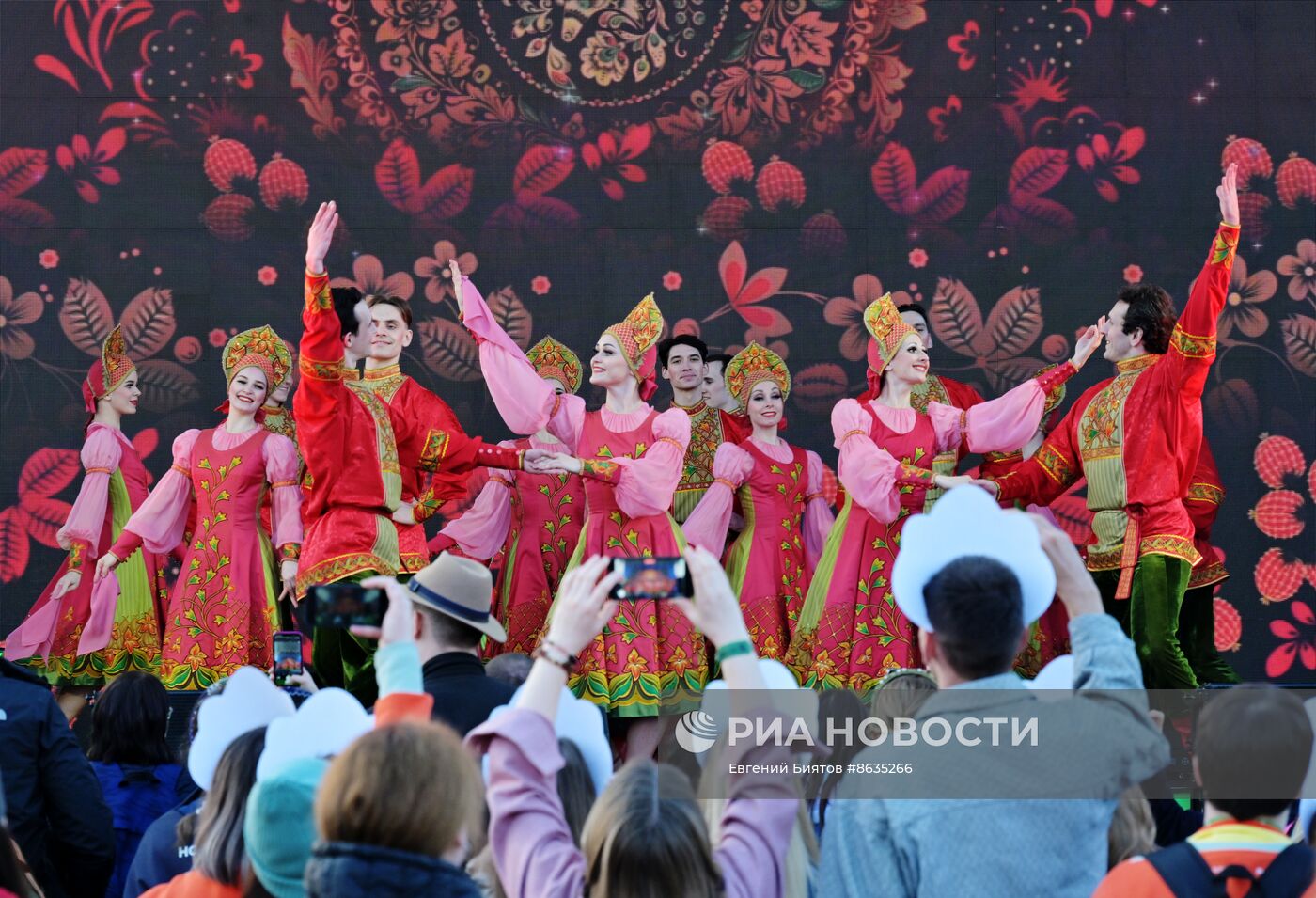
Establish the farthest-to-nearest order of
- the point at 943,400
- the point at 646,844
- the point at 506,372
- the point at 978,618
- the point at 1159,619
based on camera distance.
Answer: the point at 943,400
the point at 506,372
the point at 1159,619
the point at 978,618
the point at 646,844

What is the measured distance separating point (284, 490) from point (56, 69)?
272cm

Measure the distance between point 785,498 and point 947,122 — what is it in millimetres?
2165

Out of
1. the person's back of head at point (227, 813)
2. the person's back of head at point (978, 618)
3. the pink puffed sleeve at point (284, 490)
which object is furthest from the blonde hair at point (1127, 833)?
the pink puffed sleeve at point (284, 490)

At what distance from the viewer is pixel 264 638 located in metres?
6.31

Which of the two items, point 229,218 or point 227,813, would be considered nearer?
point 227,813

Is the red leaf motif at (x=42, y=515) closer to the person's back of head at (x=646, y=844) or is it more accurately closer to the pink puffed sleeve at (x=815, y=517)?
the pink puffed sleeve at (x=815, y=517)

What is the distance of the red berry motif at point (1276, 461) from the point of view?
295 inches

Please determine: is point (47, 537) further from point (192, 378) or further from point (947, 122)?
point (947, 122)

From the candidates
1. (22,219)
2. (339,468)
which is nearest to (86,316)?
(22,219)

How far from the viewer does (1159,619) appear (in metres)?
5.68

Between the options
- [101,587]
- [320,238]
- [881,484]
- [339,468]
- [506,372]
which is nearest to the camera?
[320,238]

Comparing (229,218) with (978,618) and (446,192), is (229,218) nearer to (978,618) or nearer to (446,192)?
(446,192)

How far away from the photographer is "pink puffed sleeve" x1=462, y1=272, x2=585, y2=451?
573 centimetres

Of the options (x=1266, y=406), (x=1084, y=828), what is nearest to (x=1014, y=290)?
(x=1266, y=406)
